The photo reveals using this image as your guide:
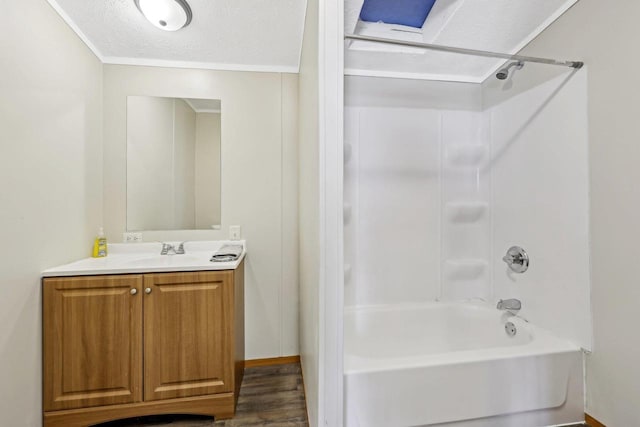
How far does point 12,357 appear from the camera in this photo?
1.28 m

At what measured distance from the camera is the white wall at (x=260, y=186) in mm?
2170

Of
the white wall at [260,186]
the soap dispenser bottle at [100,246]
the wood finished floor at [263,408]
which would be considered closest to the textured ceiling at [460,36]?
the white wall at [260,186]

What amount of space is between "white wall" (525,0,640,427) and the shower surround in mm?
77

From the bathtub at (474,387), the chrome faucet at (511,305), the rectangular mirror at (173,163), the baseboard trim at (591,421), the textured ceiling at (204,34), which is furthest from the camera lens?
the rectangular mirror at (173,163)

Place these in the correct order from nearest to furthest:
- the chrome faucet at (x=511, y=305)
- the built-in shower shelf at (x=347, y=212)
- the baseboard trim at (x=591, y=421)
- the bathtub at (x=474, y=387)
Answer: the bathtub at (x=474, y=387)
the baseboard trim at (x=591, y=421)
the chrome faucet at (x=511, y=305)
the built-in shower shelf at (x=347, y=212)

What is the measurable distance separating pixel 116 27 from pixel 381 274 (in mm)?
2412

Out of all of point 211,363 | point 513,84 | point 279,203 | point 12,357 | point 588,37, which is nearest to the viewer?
point 12,357

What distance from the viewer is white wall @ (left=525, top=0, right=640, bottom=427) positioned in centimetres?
123

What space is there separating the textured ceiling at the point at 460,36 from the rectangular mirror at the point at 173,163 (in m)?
1.18

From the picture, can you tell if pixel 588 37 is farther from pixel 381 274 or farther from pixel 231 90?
pixel 231 90

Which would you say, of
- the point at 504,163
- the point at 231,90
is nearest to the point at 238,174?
the point at 231,90

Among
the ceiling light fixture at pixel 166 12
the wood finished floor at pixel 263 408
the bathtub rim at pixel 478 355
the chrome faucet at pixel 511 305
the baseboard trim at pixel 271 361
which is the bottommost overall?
the wood finished floor at pixel 263 408

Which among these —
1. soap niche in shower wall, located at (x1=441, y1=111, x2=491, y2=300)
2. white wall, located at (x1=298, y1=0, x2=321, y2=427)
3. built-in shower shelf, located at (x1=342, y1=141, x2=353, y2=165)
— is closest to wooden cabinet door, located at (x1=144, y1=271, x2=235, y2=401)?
white wall, located at (x1=298, y1=0, x2=321, y2=427)

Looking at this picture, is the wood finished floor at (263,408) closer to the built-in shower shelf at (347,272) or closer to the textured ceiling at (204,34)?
the built-in shower shelf at (347,272)
